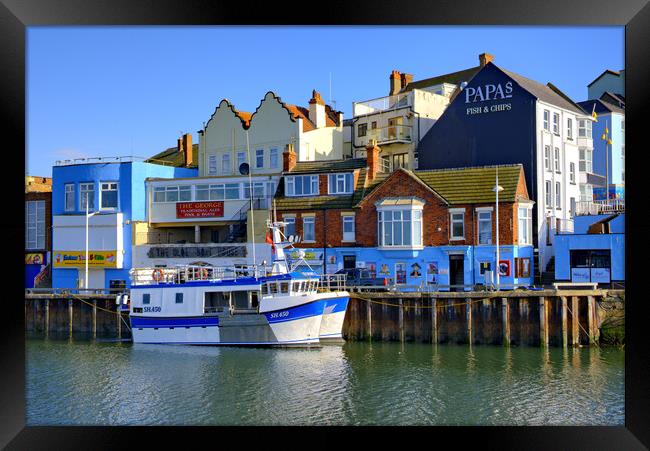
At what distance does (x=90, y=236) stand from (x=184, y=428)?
28.8 m

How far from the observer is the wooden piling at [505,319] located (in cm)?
2706

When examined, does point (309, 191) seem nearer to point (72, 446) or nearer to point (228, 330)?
point (228, 330)

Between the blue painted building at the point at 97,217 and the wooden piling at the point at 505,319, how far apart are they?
64.8 feet

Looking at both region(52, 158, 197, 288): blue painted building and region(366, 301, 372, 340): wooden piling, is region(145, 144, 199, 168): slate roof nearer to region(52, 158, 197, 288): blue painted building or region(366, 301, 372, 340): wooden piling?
region(52, 158, 197, 288): blue painted building

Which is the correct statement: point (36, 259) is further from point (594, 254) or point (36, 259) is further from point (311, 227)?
point (594, 254)

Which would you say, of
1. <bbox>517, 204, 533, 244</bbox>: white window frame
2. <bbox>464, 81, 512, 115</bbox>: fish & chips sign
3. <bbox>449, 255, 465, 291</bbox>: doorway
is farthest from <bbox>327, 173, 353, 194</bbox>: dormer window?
<bbox>517, 204, 533, 244</bbox>: white window frame

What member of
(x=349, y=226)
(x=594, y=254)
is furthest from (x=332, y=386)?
(x=594, y=254)

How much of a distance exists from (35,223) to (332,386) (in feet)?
88.0

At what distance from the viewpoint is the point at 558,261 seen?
3200cm

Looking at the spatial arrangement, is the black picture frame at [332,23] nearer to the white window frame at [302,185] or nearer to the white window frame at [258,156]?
the white window frame at [302,185]

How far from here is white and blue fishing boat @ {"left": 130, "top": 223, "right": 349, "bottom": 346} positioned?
2822 cm

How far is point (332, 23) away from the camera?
1223cm

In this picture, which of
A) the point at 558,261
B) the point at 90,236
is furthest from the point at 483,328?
the point at 90,236

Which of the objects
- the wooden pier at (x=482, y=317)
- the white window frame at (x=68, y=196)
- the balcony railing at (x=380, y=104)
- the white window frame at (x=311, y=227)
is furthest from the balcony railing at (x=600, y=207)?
the white window frame at (x=68, y=196)
